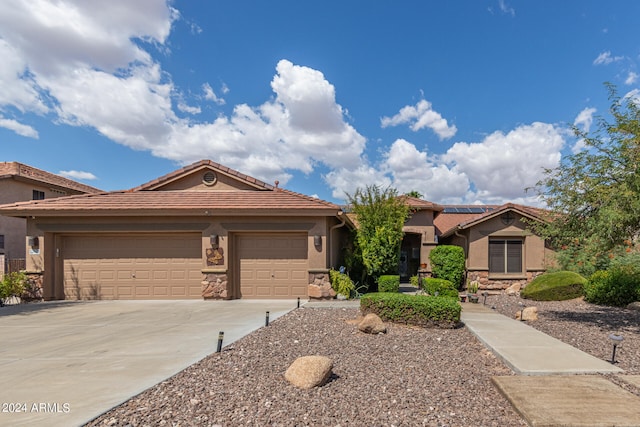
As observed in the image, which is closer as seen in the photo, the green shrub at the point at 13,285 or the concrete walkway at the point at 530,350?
the concrete walkway at the point at 530,350

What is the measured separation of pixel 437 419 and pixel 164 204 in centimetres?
1103

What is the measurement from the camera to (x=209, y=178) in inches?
531

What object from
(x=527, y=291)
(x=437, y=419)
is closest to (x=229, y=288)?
(x=437, y=419)

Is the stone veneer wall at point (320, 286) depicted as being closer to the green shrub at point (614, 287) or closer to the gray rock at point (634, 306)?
the green shrub at point (614, 287)

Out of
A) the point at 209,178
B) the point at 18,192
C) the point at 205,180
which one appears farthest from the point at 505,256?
the point at 18,192

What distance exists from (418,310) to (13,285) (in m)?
13.1

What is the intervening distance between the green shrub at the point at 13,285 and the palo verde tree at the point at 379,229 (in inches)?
471

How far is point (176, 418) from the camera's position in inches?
137

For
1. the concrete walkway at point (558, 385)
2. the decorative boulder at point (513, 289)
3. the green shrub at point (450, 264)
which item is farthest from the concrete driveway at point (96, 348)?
the decorative boulder at point (513, 289)

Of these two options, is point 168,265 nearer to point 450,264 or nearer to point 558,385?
point 450,264

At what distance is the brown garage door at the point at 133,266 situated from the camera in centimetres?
→ 1214

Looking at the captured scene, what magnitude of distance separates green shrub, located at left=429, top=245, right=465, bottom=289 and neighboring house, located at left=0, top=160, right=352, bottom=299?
198 inches

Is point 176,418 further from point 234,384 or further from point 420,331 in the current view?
point 420,331

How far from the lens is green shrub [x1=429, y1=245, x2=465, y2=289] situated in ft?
46.2
